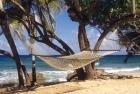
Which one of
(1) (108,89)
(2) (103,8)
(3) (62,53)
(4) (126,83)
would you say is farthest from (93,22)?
(1) (108,89)

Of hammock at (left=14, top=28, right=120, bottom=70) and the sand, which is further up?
hammock at (left=14, top=28, right=120, bottom=70)

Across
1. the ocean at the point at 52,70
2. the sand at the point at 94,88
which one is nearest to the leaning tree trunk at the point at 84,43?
the sand at the point at 94,88

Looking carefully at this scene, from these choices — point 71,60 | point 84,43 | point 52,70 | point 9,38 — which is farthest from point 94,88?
point 52,70

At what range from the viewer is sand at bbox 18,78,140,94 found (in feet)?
30.9

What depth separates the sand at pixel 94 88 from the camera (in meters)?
9.41

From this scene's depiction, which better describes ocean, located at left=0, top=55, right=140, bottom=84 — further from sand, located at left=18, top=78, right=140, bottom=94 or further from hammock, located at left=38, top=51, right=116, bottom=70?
hammock, located at left=38, top=51, right=116, bottom=70

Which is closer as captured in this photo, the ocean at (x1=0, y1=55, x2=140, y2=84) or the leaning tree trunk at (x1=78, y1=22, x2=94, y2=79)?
the leaning tree trunk at (x1=78, y1=22, x2=94, y2=79)

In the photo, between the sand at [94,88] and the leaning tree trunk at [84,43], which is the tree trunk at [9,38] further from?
the leaning tree trunk at [84,43]

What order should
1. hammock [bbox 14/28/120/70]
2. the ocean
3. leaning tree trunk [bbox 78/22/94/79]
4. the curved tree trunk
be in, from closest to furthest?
1. hammock [bbox 14/28/120/70]
2. the curved tree trunk
3. leaning tree trunk [bbox 78/22/94/79]
4. the ocean

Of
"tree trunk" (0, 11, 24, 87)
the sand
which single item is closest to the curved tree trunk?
"tree trunk" (0, 11, 24, 87)

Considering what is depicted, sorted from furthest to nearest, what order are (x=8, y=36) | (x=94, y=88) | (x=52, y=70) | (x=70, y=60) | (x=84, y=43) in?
(x=52, y=70) < (x=84, y=43) < (x=8, y=36) < (x=94, y=88) < (x=70, y=60)

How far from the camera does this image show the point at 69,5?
1219 cm

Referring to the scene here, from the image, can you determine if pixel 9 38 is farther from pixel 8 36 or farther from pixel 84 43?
pixel 84 43

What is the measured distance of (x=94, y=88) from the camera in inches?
383
